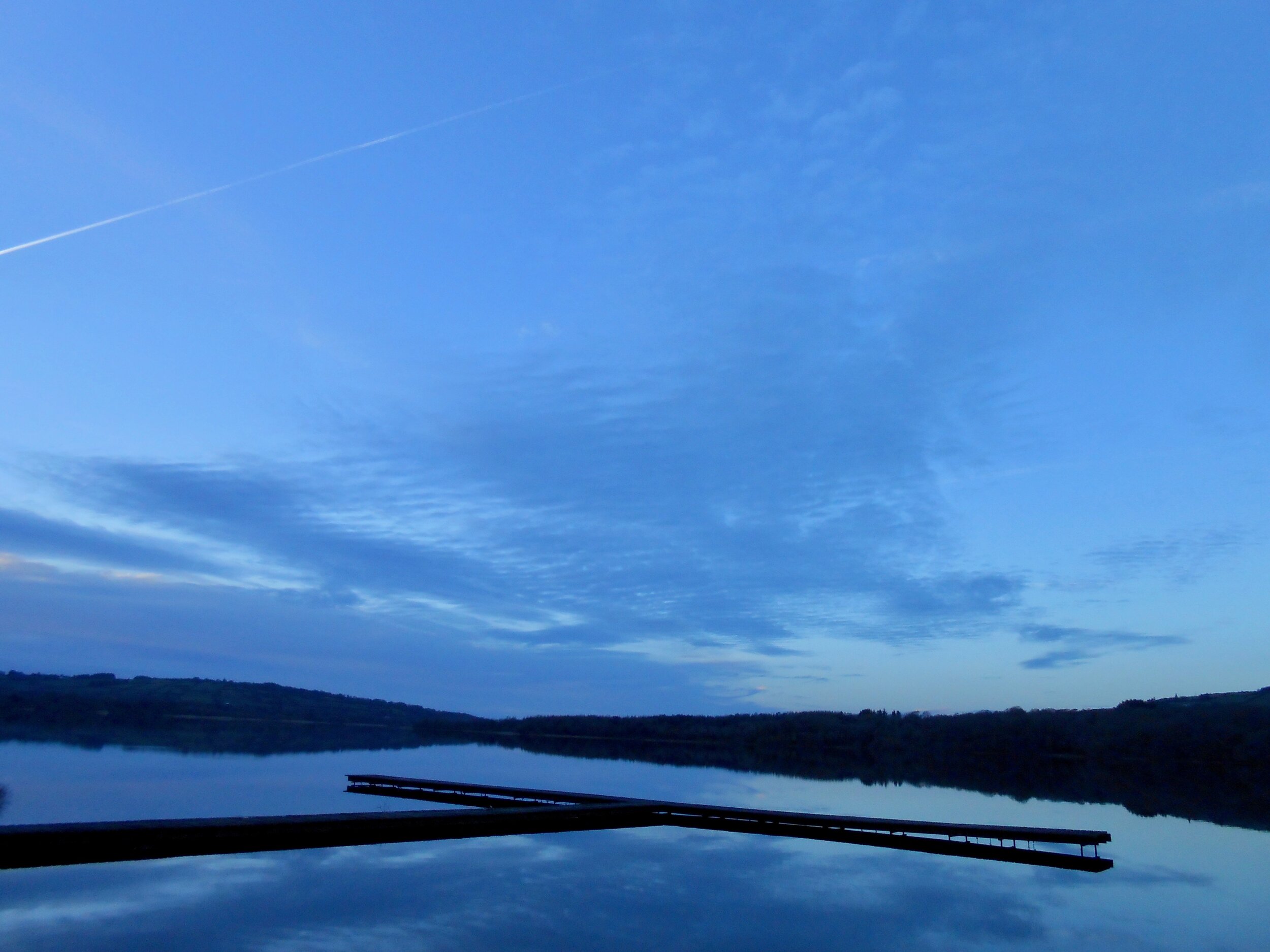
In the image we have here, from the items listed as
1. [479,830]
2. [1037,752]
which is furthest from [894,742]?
[479,830]

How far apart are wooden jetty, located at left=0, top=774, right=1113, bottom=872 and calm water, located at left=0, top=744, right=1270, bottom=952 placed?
0.35 metres

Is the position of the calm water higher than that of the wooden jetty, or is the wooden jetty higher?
the wooden jetty

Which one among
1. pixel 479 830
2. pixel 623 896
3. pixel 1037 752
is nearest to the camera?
pixel 623 896

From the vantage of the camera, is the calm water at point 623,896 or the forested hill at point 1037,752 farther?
the forested hill at point 1037,752

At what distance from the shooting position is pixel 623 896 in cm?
1205

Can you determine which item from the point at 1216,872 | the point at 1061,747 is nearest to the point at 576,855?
the point at 1216,872

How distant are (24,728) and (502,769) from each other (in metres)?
51.1

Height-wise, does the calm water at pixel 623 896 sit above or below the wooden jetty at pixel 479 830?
below

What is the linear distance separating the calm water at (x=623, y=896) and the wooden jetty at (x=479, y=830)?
1.14 ft

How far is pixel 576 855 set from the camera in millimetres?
15508

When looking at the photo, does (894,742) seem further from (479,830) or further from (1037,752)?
(479,830)

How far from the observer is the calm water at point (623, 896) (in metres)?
9.63

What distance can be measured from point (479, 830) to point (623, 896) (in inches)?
121

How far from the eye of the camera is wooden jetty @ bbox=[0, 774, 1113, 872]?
9547 millimetres
